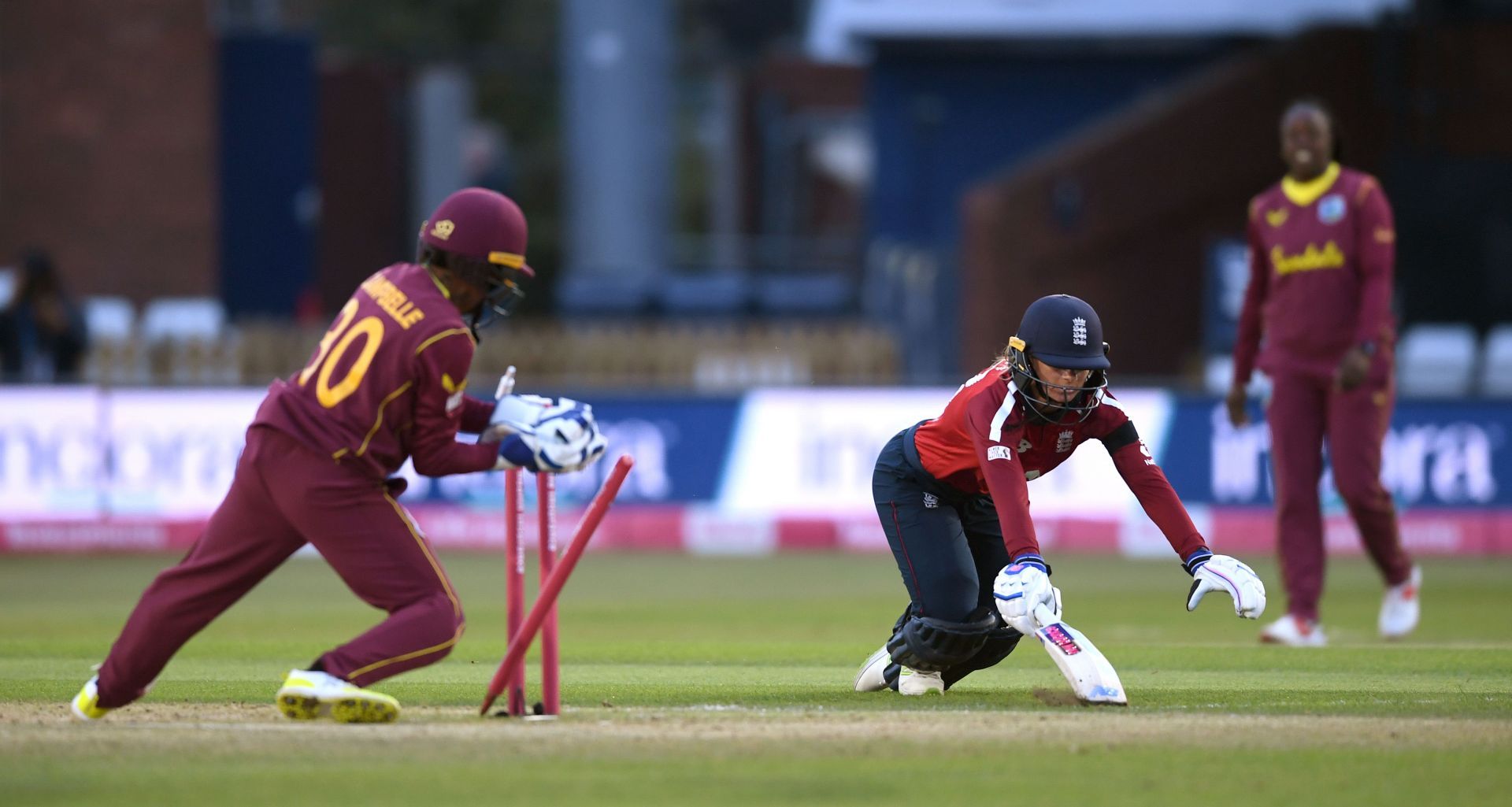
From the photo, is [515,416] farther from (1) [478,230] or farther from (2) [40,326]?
(2) [40,326]

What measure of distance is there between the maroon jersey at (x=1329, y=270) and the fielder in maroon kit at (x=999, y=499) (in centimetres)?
296

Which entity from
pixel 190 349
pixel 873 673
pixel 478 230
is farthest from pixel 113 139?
pixel 478 230

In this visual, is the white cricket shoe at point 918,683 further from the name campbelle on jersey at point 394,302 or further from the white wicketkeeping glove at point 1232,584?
the name campbelle on jersey at point 394,302

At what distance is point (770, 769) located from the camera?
589cm

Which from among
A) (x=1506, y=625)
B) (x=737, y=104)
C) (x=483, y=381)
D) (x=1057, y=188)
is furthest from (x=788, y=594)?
(x=737, y=104)

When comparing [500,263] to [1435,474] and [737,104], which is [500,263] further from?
[737,104]

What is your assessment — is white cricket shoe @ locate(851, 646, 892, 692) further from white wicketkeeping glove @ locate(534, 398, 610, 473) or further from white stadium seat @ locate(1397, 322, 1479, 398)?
white stadium seat @ locate(1397, 322, 1479, 398)

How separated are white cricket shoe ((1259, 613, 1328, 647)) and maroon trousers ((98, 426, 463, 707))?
206 inches

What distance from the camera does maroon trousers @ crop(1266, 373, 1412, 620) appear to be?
34.4 ft

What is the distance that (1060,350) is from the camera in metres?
7.26

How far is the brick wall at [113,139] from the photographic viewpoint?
2827 cm

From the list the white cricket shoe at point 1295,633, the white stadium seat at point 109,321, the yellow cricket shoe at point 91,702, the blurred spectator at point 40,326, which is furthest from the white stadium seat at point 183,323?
the yellow cricket shoe at point 91,702

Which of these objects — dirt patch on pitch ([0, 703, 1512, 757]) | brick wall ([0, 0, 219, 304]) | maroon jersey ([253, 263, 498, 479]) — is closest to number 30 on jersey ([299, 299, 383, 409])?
maroon jersey ([253, 263, 498, 479])

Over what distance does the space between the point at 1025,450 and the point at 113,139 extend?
23.4 m
